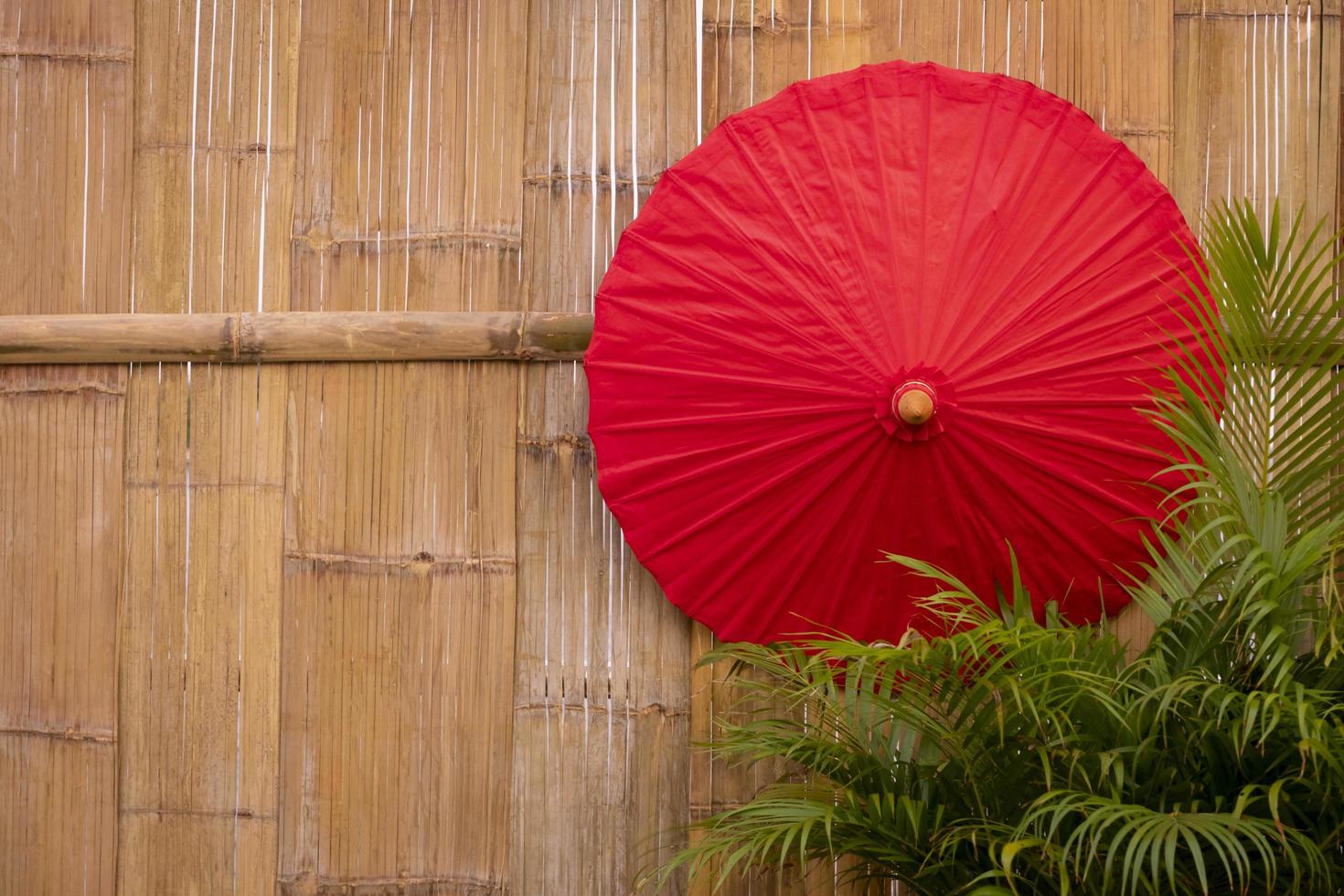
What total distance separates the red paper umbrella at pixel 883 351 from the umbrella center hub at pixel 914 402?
0.01 metres

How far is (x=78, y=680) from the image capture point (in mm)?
2381

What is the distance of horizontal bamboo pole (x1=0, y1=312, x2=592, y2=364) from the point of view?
91.7 inches


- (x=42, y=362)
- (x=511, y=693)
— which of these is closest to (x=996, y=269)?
(x=511, y=693)

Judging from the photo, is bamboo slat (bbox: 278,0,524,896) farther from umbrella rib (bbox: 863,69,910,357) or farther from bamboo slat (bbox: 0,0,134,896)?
umbrella rib (bbox: 863,69,910,357)

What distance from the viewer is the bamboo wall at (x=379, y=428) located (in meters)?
2.33

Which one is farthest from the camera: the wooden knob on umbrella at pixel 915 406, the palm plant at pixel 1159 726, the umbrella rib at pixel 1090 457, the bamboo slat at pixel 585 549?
the bamboo slat at pixel 585 549

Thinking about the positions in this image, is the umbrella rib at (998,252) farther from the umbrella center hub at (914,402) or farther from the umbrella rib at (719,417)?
the umbrella rib at (719,417)

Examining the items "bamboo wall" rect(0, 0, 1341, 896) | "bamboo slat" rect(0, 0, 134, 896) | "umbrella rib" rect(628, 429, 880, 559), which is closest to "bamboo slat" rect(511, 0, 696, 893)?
"bamboo wall" rect(0, 0, 1341, 896)

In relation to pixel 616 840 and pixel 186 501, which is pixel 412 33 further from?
pixel 616 840

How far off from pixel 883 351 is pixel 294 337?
1101mm

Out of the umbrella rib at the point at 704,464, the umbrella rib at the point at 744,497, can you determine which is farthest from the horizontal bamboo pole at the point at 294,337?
the umbrella rib at the point at 744,497

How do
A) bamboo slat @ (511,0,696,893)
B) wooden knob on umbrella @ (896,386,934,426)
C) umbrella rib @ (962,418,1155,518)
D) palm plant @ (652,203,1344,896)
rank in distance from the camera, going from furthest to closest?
bamboo slat @ (511,0,696,893) → umbrella rib @ (962,418,1155,518) → wooden knob on umbrella @ (896,386,934,426) → palm plant @ (652,203,1344,896)

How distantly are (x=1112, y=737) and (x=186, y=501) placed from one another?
5.60 ft

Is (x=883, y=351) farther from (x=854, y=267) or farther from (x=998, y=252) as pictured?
(x=998, y=252)
